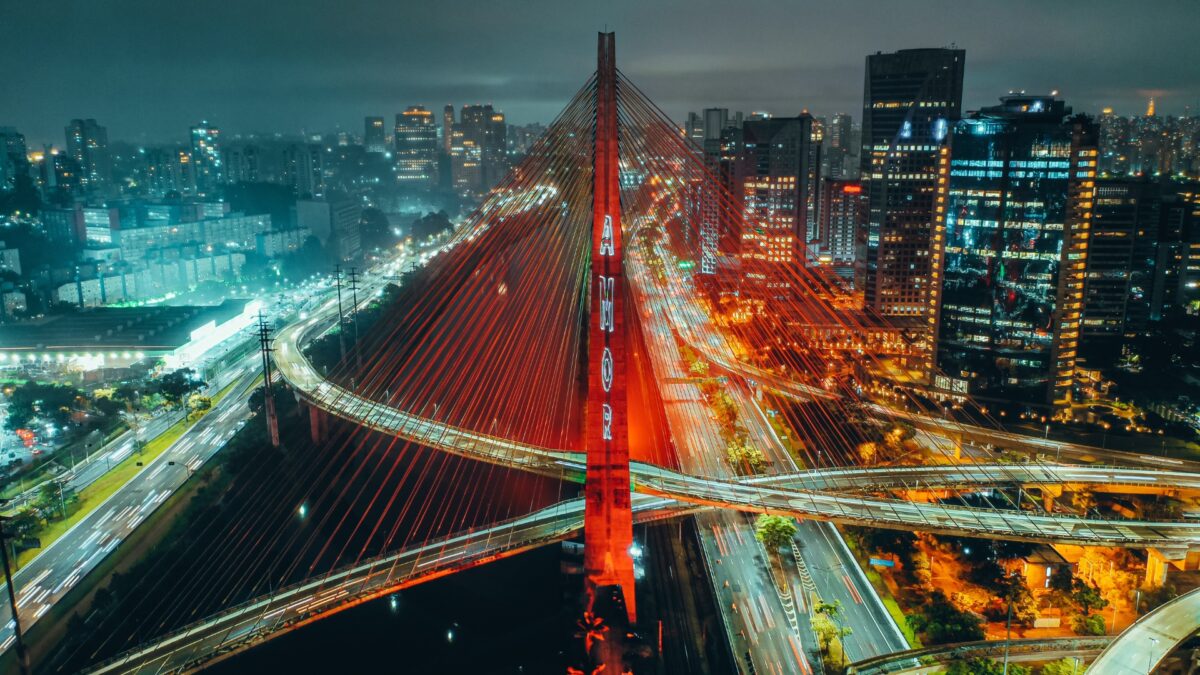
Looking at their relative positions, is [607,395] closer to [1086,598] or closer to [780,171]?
[1086,598]

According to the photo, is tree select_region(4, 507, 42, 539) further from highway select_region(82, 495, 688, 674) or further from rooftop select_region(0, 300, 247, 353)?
rooftop select_region(0, 300, 247, 353)

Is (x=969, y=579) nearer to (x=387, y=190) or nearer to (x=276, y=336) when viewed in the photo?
(x=276, y=336)

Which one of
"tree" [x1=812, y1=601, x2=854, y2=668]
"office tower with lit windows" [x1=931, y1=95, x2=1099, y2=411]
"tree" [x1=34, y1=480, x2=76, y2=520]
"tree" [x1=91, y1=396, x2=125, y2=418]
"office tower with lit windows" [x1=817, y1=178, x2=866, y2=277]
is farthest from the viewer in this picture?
"office tower with lit windows" [x1=817, y1=178, x2=866, y2=277]

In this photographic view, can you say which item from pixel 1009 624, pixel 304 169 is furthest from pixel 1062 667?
pixel 304 169

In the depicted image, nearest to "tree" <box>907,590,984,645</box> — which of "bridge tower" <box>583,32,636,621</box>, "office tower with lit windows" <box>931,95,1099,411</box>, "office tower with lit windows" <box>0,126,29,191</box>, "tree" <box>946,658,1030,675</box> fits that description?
"tree" <box>946,658,1030,675</box>

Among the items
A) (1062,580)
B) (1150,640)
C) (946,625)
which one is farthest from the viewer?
(1062,580)

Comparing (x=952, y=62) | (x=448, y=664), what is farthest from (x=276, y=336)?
(x=952, y=62)

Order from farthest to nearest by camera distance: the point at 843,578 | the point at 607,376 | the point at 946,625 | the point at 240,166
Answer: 1. the point at 240,166
2. the point at 843,578
3. the point at 946,625
4. the point at 607,376

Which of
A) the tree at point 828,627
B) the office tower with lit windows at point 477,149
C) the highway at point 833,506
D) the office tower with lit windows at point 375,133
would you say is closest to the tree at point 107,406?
the highway at point 833,506
